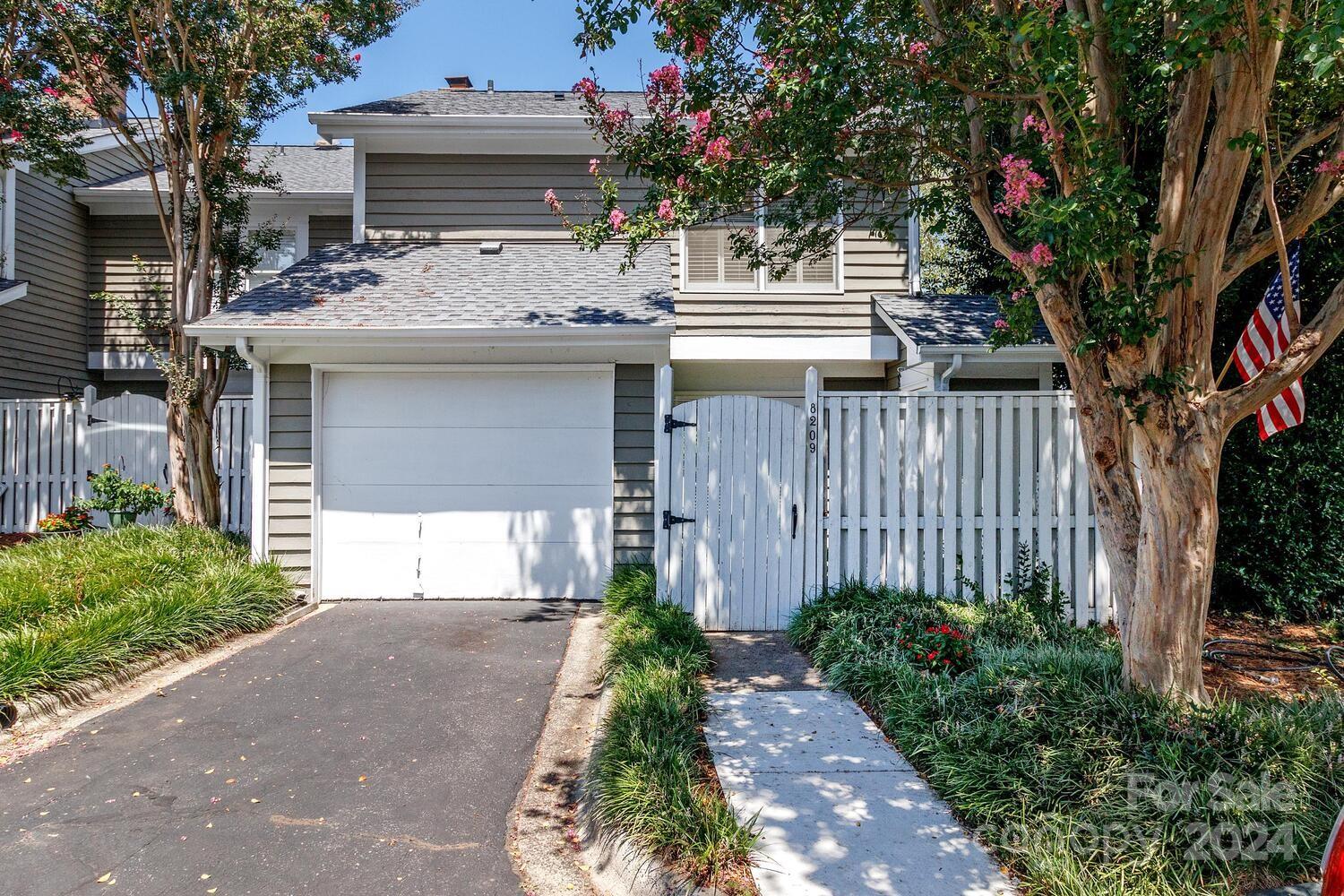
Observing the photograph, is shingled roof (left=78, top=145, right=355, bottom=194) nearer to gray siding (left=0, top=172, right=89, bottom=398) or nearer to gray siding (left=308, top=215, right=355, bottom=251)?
gray siding (left=308, top=215, right=355, bottom=251)

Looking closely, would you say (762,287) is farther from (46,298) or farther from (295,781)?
(46,298)

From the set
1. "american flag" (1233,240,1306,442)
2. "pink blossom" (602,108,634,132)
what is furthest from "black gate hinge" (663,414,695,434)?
"american flag" (1233,240,1306,442)

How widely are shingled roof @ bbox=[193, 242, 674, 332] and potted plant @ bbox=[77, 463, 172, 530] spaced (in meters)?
2.54

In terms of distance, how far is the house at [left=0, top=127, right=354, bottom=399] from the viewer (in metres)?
11.0

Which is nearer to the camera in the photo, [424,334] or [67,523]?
[424,334]

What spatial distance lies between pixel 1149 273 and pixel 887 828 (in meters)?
2.92

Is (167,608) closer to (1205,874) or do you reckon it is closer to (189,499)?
(189,499)

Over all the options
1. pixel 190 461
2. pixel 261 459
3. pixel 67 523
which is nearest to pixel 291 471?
pixel 261 459

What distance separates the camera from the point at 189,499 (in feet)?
26.9

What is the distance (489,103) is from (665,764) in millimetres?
9605

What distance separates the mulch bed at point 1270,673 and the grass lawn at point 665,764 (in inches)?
120

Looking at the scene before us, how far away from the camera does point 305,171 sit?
12023 millimetres

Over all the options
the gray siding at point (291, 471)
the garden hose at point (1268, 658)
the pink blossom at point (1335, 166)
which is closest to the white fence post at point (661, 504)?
the gray siding at point (291, 471)

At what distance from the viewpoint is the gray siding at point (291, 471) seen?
744 centimetres
